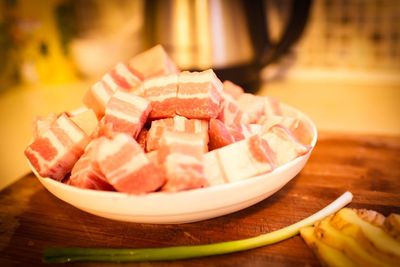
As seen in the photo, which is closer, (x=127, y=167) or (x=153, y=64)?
(x=127, y=167)

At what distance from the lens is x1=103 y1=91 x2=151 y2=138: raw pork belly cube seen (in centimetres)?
73

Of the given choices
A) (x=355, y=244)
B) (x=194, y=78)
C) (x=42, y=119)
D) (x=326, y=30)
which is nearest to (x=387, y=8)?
(x=326, y=30)

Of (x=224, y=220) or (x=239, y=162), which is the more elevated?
(x=239, y=162)

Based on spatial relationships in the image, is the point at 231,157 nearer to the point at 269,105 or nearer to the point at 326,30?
the point at 269,105

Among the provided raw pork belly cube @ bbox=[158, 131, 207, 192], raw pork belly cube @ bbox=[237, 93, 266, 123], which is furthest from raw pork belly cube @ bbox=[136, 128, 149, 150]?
raw pork belly cube @ bbox=[237, 93, 266, 123]

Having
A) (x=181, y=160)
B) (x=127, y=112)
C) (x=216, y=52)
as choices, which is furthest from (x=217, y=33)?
(x=181, y=160)

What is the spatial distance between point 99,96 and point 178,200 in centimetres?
35

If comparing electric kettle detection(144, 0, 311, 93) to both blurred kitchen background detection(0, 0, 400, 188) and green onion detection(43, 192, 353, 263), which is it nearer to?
blurred kitchen background detection(0, 0, 400, 188)

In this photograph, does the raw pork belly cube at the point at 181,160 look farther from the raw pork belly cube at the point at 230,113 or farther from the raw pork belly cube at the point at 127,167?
the raw pork belly cube at the point at 230,113

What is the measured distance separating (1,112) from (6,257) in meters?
1.09

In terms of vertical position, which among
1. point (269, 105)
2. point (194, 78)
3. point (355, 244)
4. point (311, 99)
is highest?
point (194, 78)

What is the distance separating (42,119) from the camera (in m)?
0.85

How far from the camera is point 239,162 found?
649 mm

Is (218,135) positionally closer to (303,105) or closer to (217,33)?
(217,33)
